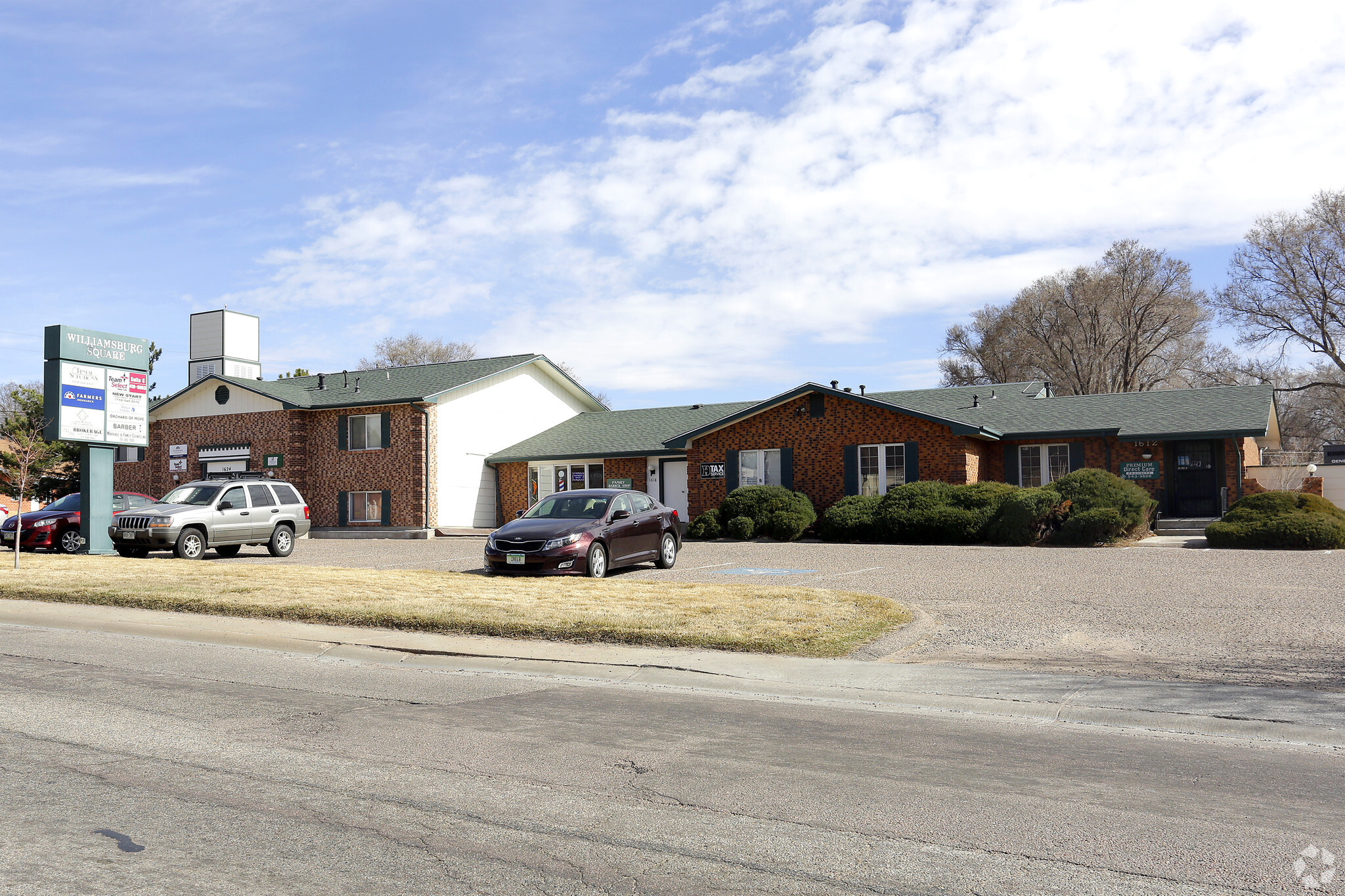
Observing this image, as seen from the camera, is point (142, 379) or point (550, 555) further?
point (142, 379)

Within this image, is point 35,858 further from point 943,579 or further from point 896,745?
point 943,579

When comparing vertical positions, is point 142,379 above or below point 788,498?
above

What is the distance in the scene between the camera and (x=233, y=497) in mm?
22875

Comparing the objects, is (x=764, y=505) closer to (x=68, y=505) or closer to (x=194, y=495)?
(x=194, y=495)

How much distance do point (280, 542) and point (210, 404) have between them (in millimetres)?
17855

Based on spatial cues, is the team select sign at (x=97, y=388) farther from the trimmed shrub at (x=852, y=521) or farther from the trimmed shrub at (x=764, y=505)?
the trimmed shrub at (x=852, y=521)

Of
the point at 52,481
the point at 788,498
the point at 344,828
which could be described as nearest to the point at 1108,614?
the point at 344,828

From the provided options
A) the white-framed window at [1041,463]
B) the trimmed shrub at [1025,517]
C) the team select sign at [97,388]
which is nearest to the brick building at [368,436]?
the team select sign at [97,388]

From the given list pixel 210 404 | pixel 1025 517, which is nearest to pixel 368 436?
pixel 210 404

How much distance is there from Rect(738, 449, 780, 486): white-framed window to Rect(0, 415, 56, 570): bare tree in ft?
95.9

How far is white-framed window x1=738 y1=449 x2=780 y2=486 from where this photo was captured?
30688 millimetres

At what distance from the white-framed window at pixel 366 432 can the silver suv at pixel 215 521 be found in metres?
11.0

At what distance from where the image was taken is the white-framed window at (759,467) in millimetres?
30688

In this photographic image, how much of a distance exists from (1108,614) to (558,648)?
6.45 metres
